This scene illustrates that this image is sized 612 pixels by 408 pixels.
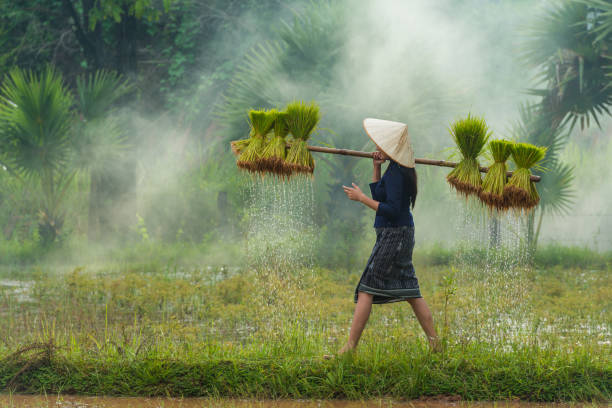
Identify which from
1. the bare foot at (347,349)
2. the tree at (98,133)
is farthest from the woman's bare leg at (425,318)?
the tree at (98,133)

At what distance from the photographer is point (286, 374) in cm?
429

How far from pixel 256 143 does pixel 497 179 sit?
173cm

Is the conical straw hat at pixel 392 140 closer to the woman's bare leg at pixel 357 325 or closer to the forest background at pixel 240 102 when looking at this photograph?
the woman's bare leg at pixel 357 325

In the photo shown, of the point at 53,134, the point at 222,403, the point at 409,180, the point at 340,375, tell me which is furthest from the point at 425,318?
the point at 53,134

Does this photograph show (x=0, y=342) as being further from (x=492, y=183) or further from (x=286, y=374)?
(x=492, y=183)

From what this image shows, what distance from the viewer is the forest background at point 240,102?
510 inches

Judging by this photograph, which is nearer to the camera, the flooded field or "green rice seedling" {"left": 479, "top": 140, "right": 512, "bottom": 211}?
the flooded field

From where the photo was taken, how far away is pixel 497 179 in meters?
4.94

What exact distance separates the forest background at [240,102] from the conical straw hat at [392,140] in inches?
275

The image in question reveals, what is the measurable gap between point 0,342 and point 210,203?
11665 mm

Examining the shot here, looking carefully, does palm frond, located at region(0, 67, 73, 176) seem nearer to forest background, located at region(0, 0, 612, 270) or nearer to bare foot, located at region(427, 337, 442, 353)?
forest background, located at region(0, 0, 612, 270)

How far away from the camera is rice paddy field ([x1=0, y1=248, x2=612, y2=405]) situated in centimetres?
421

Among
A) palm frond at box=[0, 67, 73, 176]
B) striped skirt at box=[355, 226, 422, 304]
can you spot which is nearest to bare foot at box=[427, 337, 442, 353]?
striped skirt at box=[355, 226, 422, 304]

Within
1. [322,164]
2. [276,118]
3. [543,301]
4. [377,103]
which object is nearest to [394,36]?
[377,103]
